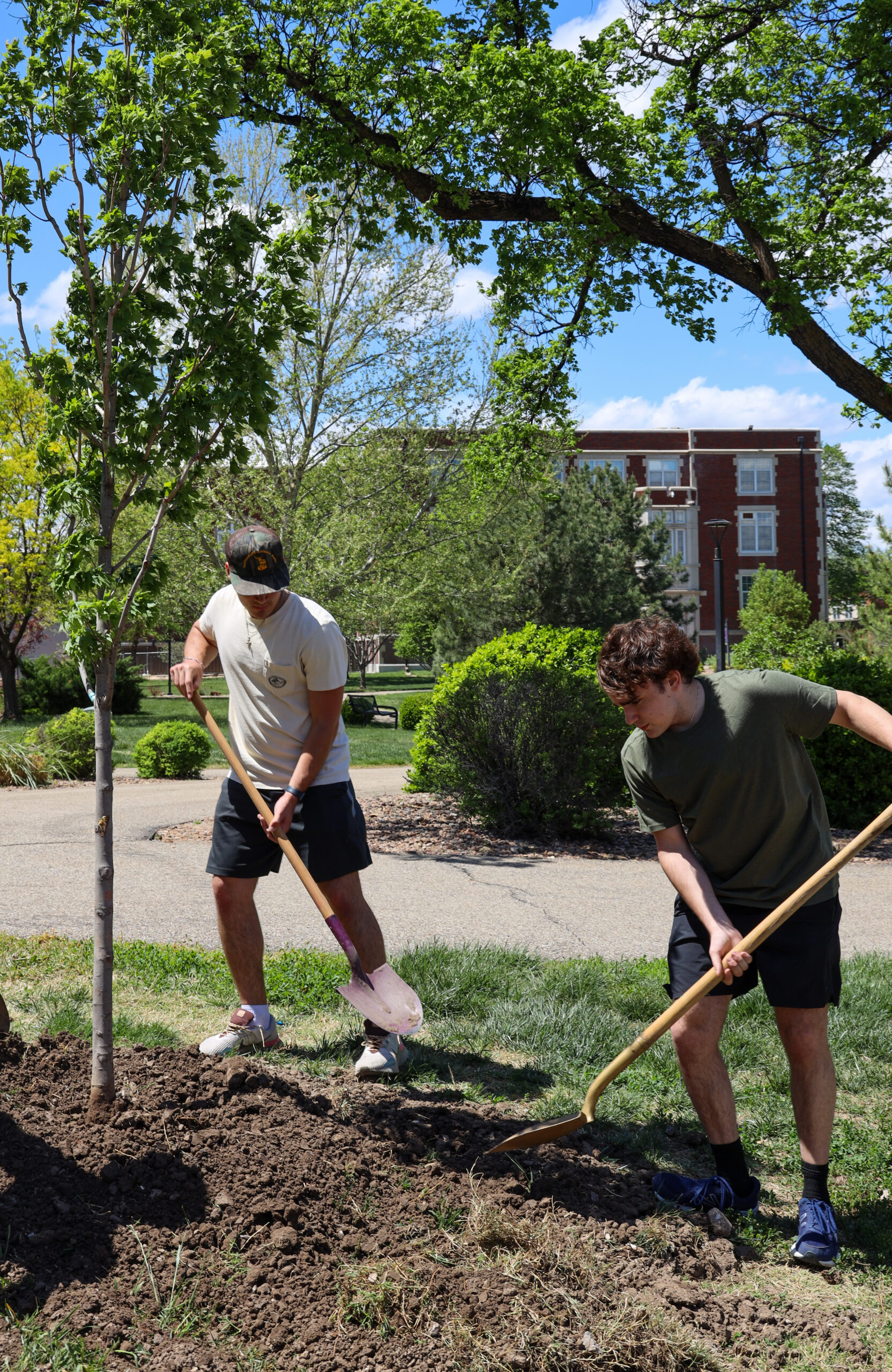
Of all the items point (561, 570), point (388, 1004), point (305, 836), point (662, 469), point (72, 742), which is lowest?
point (388, 1004)

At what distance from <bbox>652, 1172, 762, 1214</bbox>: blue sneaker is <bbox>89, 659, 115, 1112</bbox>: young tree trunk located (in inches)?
64.8

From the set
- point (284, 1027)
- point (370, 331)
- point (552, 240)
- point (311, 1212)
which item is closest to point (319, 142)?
point (552, 240)

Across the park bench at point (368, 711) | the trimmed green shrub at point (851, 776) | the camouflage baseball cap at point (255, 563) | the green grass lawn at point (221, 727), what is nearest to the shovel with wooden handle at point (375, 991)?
the camouflage baseball cap at point (255, 563)

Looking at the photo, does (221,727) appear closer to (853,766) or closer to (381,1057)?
(853,766)

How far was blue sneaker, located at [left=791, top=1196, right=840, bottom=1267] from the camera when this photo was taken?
2.62 m

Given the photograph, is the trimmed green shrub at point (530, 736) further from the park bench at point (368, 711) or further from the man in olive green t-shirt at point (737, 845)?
the park bench at point (368, 711)

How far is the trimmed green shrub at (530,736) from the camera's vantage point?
867 cm

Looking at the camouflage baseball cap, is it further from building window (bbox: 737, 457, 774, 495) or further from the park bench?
building window (bbox: 737, 457, 774, 495)

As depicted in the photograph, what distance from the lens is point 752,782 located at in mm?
2762

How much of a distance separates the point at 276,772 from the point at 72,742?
429 inches

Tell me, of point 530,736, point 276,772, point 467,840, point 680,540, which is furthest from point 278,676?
point 680,540

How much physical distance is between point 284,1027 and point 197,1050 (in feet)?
1.68

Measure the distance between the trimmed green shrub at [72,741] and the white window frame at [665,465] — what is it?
42.4 meters

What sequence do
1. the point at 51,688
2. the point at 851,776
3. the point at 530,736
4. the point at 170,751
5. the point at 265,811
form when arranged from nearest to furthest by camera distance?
the point at 265,811 → the point at 530,736 → the point at 851,776 → the point at 170,751 → the point at 51,688
